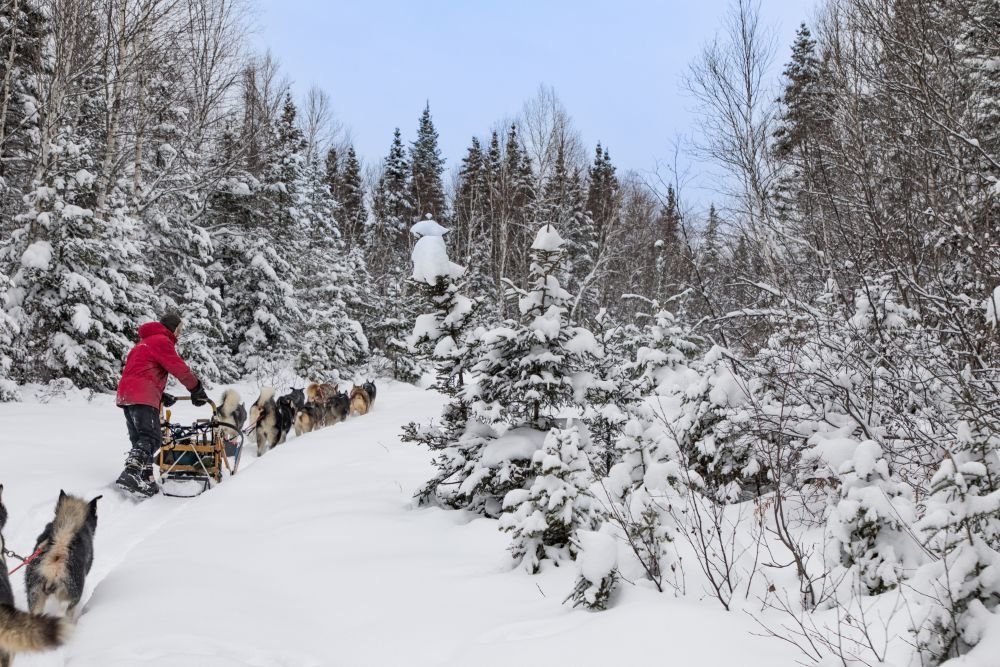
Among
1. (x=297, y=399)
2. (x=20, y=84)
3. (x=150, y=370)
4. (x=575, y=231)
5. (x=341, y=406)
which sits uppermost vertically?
(x=20, y=84)

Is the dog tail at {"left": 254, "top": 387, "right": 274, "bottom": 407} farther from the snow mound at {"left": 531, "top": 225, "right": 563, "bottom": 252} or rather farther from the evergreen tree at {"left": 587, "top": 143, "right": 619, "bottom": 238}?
the evergreen tree at {"left": 587, "top": 143, "right": 619, "bottom": 238}

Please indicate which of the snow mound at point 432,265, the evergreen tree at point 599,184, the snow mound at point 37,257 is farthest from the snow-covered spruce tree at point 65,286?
the evergreen tree at point 599,184

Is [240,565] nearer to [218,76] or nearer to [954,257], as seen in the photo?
[954,257]

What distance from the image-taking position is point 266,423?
1003 cm

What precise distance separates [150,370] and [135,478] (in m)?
1.16

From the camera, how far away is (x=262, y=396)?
998 centimetres

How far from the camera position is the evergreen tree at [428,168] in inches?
1481

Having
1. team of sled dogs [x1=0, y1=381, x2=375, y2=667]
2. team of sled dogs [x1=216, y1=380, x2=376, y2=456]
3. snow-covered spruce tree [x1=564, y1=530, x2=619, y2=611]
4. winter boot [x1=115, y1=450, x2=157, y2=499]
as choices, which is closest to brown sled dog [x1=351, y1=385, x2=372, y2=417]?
team of sled dogs [x1=216, y1=380, x2=376, y2=456]

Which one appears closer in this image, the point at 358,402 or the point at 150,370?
the point at 150,370

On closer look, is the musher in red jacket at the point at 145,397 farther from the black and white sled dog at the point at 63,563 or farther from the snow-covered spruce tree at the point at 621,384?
the snow-covered spruce tree at the point at 621,384

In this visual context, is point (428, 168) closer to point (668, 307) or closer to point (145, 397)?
point (668, 307)

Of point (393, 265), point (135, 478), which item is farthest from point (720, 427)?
point (393, 265)

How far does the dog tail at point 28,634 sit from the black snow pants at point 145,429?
4.49m

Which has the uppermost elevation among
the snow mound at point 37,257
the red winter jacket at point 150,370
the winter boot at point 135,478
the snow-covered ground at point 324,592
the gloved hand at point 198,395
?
the snow mound at point 37,257
